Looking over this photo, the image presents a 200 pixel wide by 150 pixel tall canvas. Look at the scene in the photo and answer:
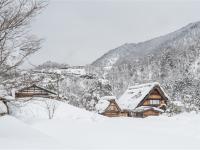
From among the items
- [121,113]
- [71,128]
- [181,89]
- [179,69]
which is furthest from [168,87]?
[71,128]

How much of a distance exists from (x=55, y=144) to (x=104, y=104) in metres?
41.0

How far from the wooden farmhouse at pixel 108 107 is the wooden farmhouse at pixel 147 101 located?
4.48 feet

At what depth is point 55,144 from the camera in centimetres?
778

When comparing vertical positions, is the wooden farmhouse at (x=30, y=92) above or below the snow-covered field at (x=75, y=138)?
above

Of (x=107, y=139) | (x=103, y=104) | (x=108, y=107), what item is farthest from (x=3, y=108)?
(x=103, y=104)

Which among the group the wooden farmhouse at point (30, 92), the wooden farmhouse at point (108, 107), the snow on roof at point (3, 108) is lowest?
the wooden farmhouse at point (108, 107)

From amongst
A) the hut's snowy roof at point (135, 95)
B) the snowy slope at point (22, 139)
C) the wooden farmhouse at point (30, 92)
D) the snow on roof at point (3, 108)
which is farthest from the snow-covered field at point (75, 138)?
the hut's snowy roof at point (135, 95)

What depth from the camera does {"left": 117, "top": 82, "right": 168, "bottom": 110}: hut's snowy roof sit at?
50.6 meters

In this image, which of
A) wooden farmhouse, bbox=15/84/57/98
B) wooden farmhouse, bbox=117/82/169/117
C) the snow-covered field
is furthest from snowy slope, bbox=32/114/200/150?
wooden farmhouse, bbox=117/82/169/117

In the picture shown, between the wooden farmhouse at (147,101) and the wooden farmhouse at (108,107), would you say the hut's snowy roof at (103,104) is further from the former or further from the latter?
the wooden farmhouse at (147,101)

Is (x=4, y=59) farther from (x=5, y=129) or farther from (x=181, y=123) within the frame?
(x=181, y=123)

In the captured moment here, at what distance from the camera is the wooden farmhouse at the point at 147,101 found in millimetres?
50144

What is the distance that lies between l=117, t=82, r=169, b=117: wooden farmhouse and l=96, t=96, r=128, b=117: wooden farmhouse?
1.37 metres

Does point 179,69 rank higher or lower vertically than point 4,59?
higher
